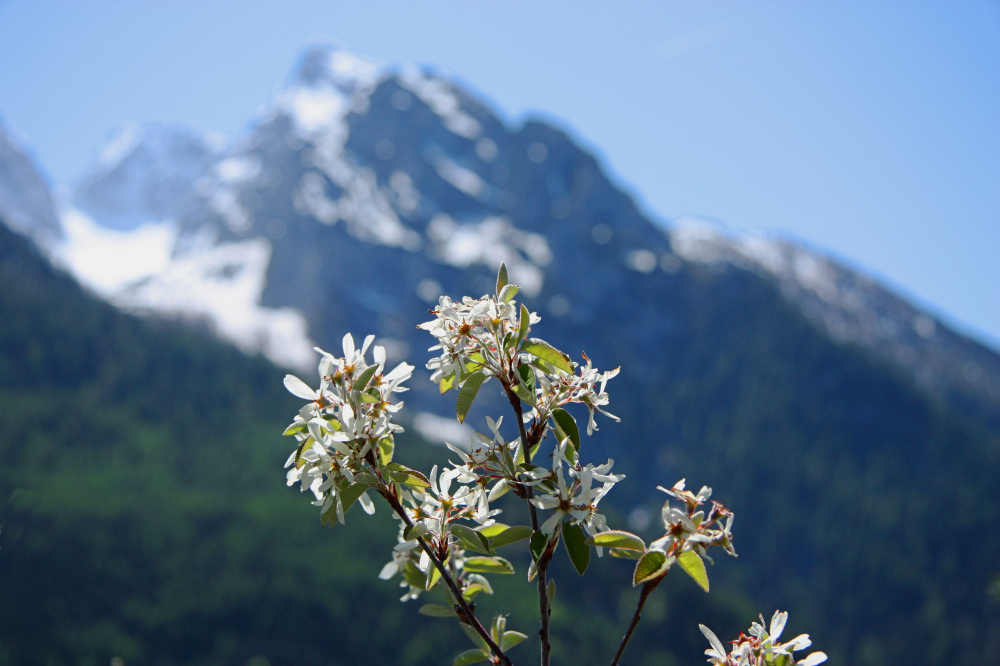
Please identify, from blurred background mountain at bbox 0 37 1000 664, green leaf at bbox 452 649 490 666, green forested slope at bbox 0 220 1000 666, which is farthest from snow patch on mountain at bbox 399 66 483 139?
green leaf at bbox 452 649 490 666

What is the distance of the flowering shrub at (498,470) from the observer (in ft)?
4.44

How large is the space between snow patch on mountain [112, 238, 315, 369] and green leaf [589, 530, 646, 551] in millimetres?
120958

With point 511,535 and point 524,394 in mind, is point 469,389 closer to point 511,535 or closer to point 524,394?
point 524,394

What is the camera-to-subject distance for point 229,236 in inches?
6668

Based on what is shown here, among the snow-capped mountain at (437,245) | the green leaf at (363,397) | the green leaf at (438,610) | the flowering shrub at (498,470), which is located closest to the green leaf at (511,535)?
the flowering shrub at (498,470)

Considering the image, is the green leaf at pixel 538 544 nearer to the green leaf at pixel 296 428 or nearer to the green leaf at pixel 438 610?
the green leaf at pixel 438 610

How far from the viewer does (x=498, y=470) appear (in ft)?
4.71

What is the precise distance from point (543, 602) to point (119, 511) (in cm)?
6699

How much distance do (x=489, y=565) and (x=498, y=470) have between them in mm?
322

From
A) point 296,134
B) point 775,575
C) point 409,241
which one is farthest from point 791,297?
point 296,134

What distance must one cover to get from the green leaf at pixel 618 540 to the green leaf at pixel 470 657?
37 cm

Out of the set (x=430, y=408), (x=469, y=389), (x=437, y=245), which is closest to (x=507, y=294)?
(x=469, y=389)

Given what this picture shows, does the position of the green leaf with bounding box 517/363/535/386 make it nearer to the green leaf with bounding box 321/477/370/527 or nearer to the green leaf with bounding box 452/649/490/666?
the green leaf with bounding box 321/477/370/527

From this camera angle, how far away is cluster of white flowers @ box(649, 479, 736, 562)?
4.38ft
